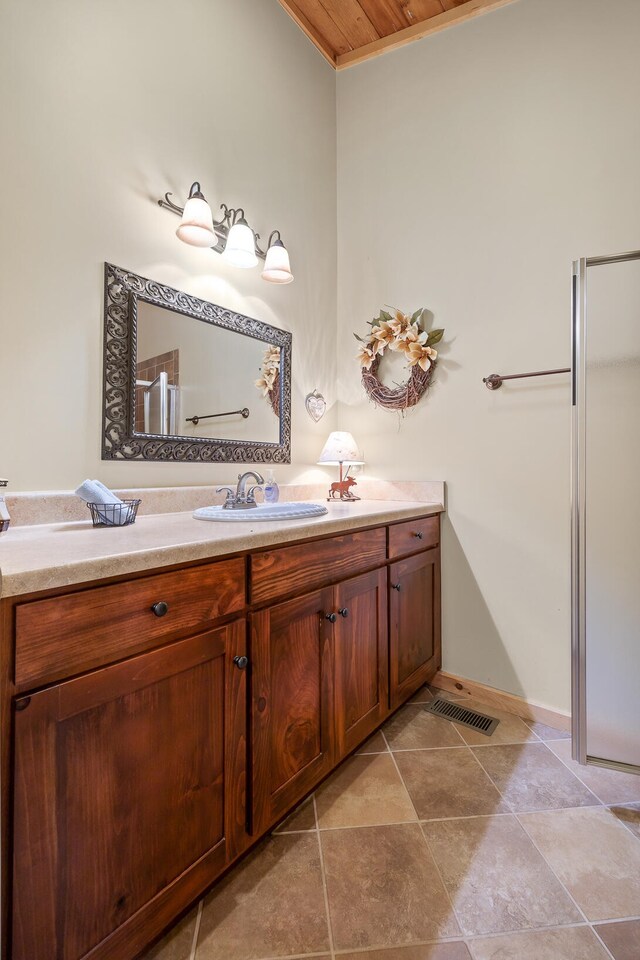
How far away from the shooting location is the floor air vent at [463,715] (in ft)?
6.00

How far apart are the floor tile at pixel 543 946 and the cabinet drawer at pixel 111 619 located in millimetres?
917

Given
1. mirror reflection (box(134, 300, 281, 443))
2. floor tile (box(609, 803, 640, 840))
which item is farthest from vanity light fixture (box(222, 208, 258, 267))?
floor tile (box(609, 803, 640, 840))

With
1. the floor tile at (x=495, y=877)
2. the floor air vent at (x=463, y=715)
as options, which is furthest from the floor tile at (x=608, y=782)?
the floor tile at (x=495, y=877)


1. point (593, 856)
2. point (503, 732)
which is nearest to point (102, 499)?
point (593, 856)

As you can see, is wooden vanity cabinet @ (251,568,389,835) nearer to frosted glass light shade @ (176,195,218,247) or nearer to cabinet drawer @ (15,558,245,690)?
cabinet drawer @ (15,558,245,690)

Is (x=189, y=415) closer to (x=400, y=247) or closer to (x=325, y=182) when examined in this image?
(x=400, y=247)

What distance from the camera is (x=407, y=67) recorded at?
2312 mm

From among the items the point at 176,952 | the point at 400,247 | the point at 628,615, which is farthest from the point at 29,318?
the point at 628,615

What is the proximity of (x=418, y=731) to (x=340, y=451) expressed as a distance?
4.08 feet

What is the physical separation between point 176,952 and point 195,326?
1777mm

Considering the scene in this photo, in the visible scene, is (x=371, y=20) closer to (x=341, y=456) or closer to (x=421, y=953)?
(x=341, y=456)

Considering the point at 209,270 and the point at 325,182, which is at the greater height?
the point at 325,182

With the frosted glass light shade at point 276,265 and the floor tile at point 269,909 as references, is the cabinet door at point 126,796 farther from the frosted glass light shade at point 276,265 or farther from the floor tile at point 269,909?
the frosted glass light shade at point 276,265

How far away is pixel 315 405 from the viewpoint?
92.2 inches
